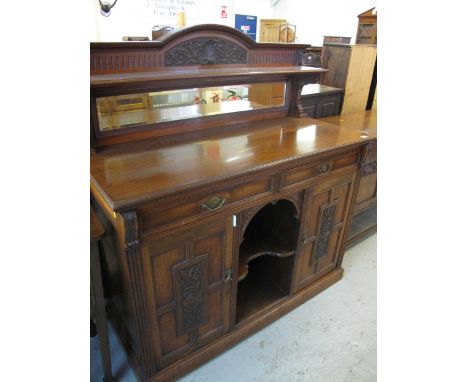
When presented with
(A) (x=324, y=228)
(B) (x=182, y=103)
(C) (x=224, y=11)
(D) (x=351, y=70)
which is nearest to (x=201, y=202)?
(B) (x=182, y=103)

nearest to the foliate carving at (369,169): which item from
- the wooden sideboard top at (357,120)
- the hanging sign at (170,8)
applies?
the wooden sideboard top at (357,120)

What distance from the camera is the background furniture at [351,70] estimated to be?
2.12m

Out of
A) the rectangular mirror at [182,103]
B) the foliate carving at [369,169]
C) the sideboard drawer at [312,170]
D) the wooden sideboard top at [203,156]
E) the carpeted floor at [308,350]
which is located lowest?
the carpeted floor at [308,350]

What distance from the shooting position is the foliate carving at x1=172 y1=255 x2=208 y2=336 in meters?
1.13

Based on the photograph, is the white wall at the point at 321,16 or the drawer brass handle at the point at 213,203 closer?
the drawer brass handle at the point at 213,203

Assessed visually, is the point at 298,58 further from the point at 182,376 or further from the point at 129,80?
the point at 182,376

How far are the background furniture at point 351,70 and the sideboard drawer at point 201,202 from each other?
53.7 inches

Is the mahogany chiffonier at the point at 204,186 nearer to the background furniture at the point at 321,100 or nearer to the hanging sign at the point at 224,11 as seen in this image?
the background furniture at the point at 321,100

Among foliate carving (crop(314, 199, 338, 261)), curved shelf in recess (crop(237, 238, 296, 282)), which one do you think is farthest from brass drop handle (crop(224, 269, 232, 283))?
foliate carving (crop(314, 199, 338, 261))

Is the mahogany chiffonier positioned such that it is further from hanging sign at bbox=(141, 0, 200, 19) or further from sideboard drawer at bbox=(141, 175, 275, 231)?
hanging sign at bbox=(141, 0, 200, 19)

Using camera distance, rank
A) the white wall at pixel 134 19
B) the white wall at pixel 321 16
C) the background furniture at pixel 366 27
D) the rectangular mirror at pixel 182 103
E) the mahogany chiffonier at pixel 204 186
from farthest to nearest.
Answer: the white wall at pixel 321 16
the background furniture at pixel 366 27
the white wall at pixel 134 19
the rectangular mirror at pixel 182 103
the mahogany chiffonier at pixel 204 186

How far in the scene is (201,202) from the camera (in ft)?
3.41

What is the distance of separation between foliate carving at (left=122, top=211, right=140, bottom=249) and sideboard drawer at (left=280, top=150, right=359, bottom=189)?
1.94 feet
